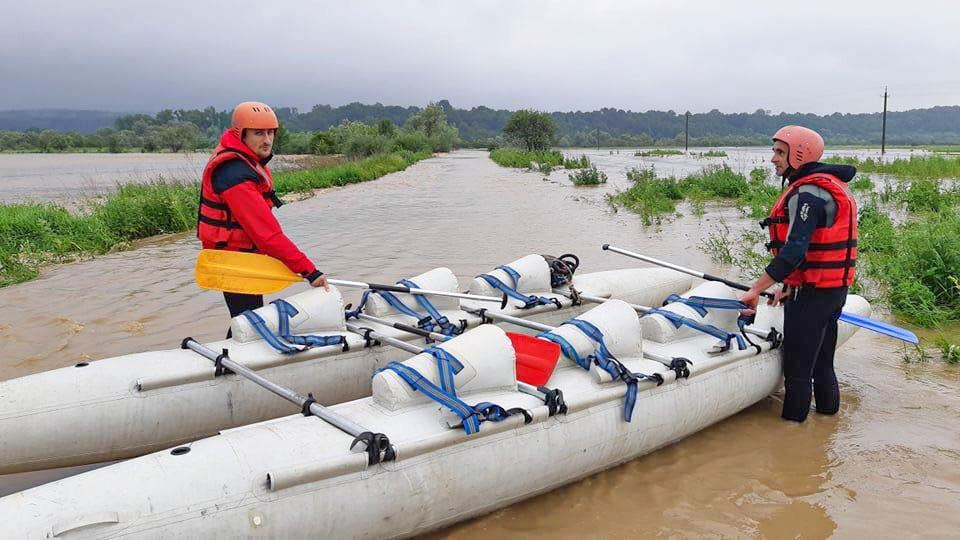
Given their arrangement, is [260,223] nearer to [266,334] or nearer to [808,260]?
[266,334]

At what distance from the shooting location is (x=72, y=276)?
847 cm

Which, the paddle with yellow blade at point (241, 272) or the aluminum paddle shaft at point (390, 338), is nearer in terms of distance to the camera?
the aluminum paddle shaft at point (390, 338)

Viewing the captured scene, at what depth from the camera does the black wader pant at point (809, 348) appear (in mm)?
4055

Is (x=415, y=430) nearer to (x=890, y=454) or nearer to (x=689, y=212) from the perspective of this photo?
(x=890, y=454)

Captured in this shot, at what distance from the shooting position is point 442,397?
9.70 ft

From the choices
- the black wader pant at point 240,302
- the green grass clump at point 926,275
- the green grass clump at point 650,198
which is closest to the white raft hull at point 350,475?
the black wader pant at point 240,302

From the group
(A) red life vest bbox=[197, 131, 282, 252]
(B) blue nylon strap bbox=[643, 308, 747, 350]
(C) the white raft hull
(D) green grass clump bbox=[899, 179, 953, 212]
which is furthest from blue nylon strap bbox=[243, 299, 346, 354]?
(D) green grass clump bbox=[899, 179, 953, 212]

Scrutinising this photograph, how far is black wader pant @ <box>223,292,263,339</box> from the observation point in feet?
14.1

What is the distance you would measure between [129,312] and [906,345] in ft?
22.9

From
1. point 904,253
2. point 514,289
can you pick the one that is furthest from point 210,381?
point 904,253

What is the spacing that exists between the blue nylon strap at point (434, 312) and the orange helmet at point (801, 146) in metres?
2.26

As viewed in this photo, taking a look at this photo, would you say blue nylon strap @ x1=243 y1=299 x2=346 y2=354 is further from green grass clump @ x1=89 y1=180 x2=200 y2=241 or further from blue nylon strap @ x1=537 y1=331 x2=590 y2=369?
green grass clump @ x1=89 y1=180 x2=200 y2=241

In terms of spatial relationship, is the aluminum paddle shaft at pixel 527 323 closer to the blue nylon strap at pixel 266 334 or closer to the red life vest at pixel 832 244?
the red life vest at pixel 832 244

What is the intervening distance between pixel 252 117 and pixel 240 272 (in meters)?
0.89
